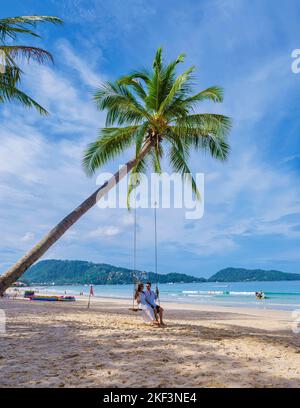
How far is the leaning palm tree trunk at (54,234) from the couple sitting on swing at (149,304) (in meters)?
2.95

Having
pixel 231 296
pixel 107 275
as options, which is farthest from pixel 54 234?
pixel 107 275

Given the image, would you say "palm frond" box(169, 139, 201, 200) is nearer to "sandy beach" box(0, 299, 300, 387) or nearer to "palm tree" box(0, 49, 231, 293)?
"palm tree" box(0, 49, 231, 293)

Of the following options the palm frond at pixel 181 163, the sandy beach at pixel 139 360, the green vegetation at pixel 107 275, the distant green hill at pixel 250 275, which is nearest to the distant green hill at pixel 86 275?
the green vegetation at pixel 107 275

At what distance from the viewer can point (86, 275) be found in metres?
167

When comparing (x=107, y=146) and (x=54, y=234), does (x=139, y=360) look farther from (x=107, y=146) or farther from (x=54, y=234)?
(x=107, y=146)

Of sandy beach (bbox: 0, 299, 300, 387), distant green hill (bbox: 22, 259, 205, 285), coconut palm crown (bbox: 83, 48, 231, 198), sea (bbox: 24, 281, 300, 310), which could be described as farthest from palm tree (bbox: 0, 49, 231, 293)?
distant green hill (bbox: 22, 259, 205, 285)

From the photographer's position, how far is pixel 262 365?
556cm

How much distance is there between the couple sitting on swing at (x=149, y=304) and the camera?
10.3m

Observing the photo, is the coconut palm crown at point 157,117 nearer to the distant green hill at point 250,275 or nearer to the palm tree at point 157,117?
the palm tree at point 157,117

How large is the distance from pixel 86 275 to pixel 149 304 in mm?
161884

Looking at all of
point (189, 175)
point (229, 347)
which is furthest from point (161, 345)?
point (189, 175)

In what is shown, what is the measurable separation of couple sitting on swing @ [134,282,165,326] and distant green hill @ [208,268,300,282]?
14669 centimetres

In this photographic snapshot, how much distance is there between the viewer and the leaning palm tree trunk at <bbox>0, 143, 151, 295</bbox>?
6.69 meters
